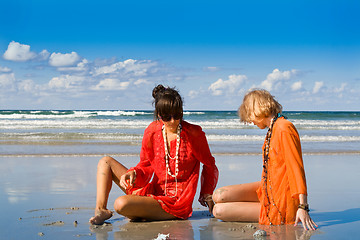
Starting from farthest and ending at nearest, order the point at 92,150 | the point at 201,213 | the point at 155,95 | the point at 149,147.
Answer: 1. the point at 92,150
2. the point at 201,213
3. the point at 149,147
4. the point at 155,95

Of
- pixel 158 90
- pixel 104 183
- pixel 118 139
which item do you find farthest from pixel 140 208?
pixel 118 139

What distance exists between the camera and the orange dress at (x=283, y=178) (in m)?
3.23

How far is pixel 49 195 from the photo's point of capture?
5184 mm

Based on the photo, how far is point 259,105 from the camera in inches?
138

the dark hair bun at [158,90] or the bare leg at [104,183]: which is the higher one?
the dark hair bun at [158,90]

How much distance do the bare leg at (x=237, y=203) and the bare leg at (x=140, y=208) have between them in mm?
487

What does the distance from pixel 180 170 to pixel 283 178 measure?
0.99 m

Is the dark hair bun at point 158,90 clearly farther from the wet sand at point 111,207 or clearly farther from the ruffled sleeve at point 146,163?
the wet sand at point 111,207

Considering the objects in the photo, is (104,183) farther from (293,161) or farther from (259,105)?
(293,161)

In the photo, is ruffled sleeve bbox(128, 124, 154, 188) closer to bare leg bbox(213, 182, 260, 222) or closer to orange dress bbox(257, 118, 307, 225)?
bare leg bbox(213, 182, 260, 222)

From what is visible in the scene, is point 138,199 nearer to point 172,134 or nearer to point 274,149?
point 172,134

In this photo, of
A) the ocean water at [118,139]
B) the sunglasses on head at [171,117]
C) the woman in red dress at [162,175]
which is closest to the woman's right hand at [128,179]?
the woman in red dress at [162,175]

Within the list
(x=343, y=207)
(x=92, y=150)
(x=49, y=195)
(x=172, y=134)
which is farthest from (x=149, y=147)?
(x=92, y=150)

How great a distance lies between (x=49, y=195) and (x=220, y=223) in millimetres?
2371
